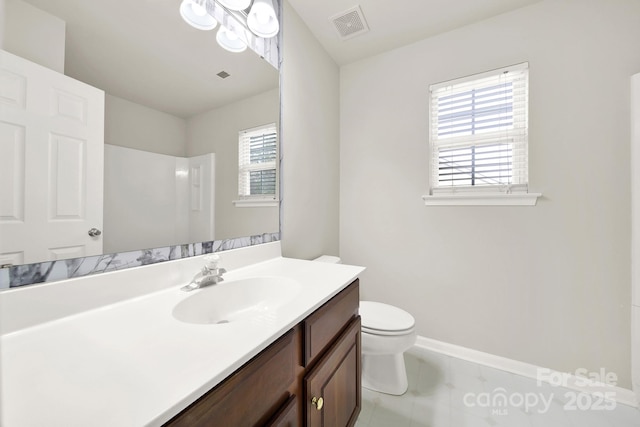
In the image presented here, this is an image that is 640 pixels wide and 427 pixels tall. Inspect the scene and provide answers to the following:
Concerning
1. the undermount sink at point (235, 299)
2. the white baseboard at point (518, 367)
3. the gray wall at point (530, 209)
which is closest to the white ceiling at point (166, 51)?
the gray wall at point (530, 209)

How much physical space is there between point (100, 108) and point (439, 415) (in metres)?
2.00

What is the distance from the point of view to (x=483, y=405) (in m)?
1.37

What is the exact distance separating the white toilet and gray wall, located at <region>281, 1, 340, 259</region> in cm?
63

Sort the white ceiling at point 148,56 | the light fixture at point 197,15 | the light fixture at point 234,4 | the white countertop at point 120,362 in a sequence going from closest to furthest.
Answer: the white countertop at point 120,362, the white ceiling at point 148,56, the light fixture at point 197,15, the light fixture at point 234,4

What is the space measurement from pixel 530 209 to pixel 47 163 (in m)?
2.27

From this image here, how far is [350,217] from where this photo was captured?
219cm

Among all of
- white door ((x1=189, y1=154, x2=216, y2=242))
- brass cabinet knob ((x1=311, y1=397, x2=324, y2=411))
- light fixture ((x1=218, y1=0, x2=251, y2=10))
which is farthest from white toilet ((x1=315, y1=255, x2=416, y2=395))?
light fixture ((x1=218, y1=0, x2=251, y2=10))

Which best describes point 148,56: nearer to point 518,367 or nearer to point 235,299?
point 235,299

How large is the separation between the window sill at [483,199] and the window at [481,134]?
1.6 inches

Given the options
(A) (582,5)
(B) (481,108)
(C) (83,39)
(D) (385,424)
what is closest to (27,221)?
(C) (83,39)

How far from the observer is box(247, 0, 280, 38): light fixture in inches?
48.1

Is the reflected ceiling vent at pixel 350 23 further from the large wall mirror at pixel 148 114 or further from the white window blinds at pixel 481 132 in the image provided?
the large wall mirror at pixel 148 114

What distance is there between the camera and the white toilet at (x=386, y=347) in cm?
138

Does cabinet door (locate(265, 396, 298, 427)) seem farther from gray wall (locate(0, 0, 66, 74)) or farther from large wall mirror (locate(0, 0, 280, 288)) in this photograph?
gray wall (locate(0, 0, 66, 74))
